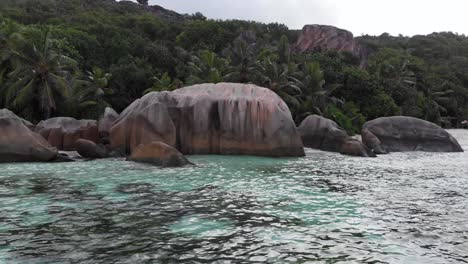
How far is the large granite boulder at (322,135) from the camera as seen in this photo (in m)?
27.4

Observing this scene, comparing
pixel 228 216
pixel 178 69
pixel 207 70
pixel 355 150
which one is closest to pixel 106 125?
pixel 207 70

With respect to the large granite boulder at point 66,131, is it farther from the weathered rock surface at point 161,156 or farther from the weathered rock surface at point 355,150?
the weathered rock surface at point 355,150

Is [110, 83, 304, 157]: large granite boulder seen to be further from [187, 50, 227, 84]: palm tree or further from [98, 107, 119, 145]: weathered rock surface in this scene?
[187, 50, 227, 84]: palm tree

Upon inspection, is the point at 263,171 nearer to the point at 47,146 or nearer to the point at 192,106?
the point at 192,106

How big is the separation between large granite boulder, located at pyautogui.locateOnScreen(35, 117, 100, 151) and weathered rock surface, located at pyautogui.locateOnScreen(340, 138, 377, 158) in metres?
14.3

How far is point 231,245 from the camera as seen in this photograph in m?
7.68

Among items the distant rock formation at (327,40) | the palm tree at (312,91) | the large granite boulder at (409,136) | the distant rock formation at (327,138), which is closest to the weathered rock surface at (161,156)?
the distant rock formation at (327,138)

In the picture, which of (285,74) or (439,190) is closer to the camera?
(439,190)

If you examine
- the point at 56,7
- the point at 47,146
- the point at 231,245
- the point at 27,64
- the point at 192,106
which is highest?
the point at 56,7

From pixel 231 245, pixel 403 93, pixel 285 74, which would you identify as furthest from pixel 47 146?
pixel 403 93

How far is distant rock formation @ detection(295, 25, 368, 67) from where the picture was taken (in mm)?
67625

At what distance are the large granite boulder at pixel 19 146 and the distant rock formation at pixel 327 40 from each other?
53365 mm

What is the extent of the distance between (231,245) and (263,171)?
9589 mm

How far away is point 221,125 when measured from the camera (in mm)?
23562
